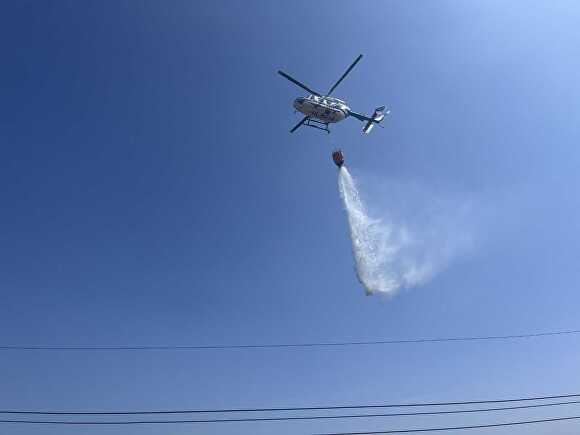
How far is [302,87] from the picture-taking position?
6116 cm

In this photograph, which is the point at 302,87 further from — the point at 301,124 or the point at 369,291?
the point at 369,291

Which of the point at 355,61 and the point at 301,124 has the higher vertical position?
the point at 355,61

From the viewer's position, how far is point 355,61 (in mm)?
58750

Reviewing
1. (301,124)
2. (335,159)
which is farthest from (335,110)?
(335,159)

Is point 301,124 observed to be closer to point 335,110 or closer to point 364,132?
point 335,110

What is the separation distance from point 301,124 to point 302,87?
5492mm

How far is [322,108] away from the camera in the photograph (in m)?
61.1

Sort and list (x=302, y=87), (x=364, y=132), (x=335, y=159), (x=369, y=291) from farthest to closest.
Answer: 1. (x=364, y=132)
2. (x=302, y=87)
3. (x=335, y=159)
4. (x=369, y=291)

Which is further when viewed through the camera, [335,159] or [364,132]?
[364,132]

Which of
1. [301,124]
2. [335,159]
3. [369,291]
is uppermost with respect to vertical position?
[301,124]

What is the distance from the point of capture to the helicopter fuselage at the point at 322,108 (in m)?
59.8

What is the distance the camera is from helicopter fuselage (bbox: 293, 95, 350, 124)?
5978cm

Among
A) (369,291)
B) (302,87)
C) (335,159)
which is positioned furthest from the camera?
(302,87)

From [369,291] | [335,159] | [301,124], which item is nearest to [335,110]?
[301,124]
